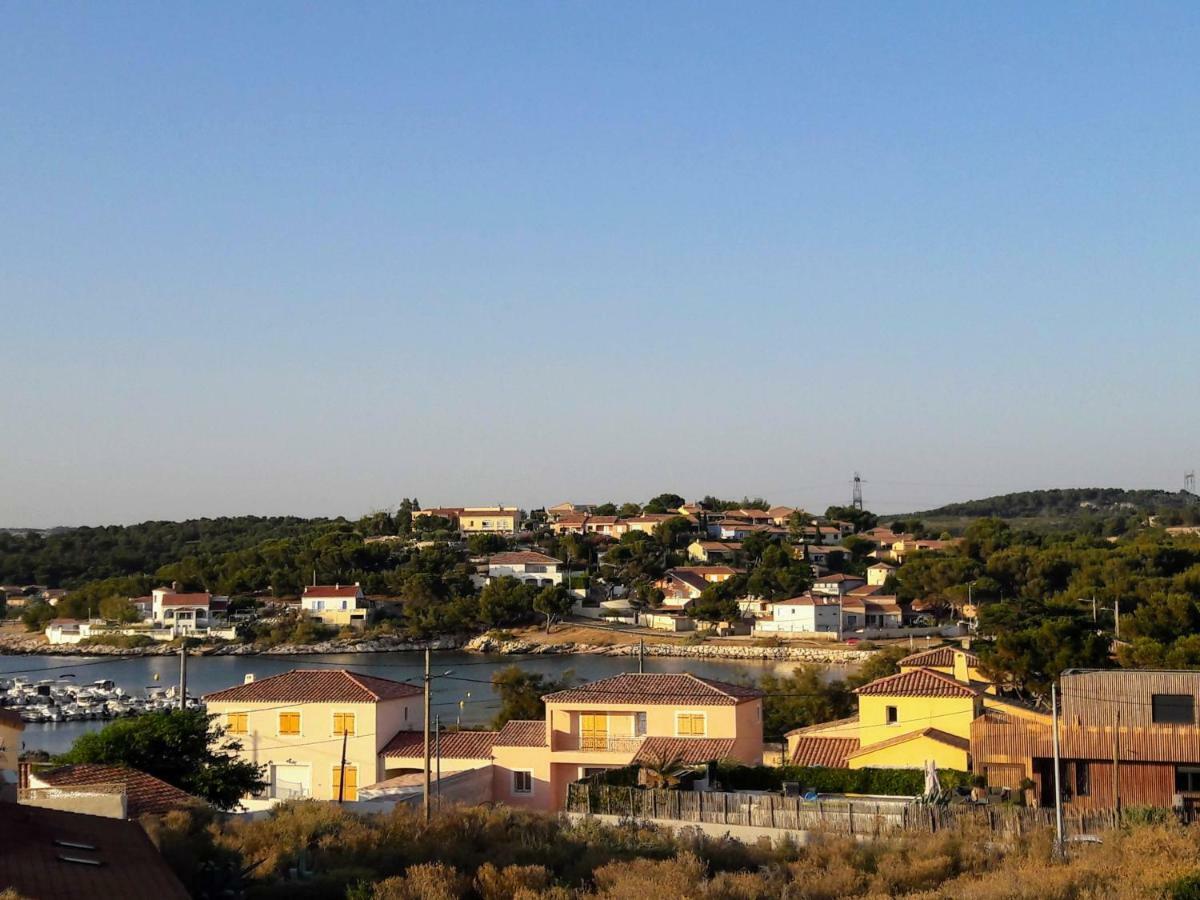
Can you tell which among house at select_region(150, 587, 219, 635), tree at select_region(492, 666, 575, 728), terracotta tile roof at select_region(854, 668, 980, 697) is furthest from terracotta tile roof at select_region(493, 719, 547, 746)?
house at select_region(150, 587, 219, 635)

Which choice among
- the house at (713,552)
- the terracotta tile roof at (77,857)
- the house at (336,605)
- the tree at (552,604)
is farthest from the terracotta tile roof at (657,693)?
the house at (713,552)

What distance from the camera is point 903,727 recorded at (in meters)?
22.6

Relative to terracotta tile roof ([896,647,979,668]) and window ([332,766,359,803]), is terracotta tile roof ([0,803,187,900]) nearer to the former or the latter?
window ([332,766,359,803])

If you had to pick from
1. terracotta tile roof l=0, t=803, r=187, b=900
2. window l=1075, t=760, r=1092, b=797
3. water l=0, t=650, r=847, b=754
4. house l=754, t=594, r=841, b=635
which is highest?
terracotta tile roof l=0, t=803, r=187, b=900

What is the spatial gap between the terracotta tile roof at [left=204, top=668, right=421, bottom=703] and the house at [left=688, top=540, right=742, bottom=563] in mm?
73466

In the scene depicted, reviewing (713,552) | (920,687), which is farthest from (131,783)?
(713,552)

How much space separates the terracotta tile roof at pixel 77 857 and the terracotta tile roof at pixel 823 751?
12.5 metres

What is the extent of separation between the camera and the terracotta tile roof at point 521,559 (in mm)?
90750

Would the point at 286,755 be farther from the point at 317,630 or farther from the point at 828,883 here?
the point at 317,630

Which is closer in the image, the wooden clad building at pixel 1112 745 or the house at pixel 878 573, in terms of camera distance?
the wooden clad building at pixel 1112 745

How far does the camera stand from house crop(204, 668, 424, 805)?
2361cm

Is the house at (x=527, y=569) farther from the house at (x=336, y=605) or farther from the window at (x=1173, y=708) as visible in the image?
the window at (x=1173, y=708)

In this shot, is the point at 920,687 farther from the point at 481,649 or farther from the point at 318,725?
the point at 481,649

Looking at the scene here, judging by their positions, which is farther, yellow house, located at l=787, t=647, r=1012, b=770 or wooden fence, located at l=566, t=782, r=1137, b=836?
yellow house, located at l=787, t=647, r=1012, b=770
